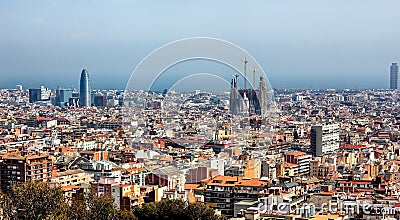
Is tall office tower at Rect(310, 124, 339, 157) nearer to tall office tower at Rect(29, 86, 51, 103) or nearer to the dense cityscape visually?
the dense cityscape

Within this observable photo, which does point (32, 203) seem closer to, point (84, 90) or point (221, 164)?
point (221, 164)

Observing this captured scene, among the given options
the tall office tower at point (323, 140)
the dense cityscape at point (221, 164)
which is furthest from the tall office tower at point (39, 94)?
the tall office tower at point (323, 140)

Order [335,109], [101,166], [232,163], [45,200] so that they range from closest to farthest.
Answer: [45,200] < [232,163] < [101,166] < [335,109]

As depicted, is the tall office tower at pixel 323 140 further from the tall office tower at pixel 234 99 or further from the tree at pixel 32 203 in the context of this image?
the tree at pixel 32 203

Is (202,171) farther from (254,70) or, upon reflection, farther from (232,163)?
(254,70)

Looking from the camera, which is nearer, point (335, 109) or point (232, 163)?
point (232, 163)

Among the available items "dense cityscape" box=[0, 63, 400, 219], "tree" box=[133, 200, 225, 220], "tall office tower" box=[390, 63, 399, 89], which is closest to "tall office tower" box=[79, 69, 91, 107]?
"tall office tower" box=[390, 63, 399, 89]

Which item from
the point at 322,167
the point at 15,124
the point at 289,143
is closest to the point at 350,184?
the point at 322,167
